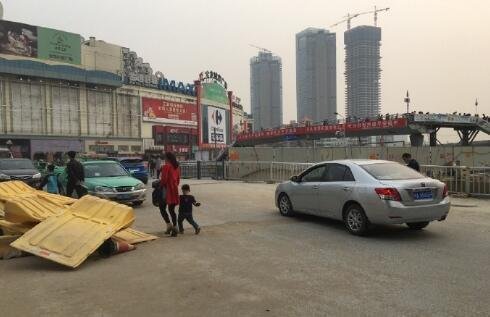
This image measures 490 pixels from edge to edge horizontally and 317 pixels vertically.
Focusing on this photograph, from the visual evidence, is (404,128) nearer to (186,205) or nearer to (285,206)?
(285,206)

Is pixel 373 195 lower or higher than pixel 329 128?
lower

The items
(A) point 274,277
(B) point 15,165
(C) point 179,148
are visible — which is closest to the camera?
(A) point 274,277

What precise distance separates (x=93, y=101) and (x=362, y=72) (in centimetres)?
5508

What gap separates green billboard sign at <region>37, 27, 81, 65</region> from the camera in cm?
7925

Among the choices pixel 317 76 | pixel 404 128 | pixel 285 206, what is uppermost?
pixel 317 76

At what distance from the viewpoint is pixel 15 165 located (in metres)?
19.1

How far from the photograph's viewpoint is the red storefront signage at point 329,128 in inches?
1952

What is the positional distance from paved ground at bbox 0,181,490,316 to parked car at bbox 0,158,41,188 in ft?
35.3

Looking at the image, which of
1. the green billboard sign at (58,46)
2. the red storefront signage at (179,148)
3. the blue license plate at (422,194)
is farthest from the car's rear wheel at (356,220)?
the red storefront signage at (179,148)

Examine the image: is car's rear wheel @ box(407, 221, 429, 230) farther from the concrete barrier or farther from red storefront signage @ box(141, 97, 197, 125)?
red storefront signage @ box(141, 97, 197, 125)

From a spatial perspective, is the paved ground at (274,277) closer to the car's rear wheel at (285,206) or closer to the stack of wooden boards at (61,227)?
the stack of wooden boards at (61,227)

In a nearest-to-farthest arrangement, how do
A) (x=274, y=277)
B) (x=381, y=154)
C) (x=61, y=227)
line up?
(x=274, y=277)
(x=61, y=227)
(x=381, y=154)

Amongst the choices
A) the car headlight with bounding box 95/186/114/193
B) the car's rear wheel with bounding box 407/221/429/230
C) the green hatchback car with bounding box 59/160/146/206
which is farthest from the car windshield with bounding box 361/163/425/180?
the car headlight with bounding box 95/186/114/193

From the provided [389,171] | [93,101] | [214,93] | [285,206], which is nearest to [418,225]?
[389,171]
